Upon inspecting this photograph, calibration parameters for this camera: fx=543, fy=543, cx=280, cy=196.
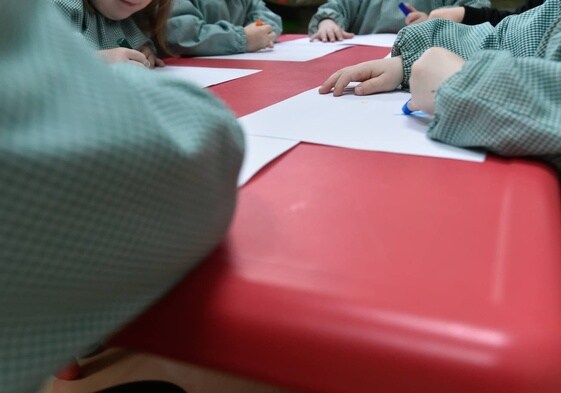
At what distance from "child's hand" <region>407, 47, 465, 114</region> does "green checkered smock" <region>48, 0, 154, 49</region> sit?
54cm

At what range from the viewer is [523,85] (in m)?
0.38

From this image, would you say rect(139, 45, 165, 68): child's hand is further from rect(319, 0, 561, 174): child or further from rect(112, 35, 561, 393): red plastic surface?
rect(112, 35, 561, 393): red plastic surface

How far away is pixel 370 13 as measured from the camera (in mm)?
1425

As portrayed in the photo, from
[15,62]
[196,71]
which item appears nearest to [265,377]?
[15,62]

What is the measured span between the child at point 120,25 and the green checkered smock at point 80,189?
0.55 m

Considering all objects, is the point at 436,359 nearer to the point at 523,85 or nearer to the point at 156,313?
the point at 156,313

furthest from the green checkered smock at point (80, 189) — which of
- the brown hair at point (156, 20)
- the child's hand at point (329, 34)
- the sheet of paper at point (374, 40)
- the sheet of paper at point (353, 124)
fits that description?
the child's hand at point (329, 34)

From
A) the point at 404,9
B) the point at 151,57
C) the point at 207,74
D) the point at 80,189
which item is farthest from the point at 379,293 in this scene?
the point at 404,9

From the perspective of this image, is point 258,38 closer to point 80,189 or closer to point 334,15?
point 334,15

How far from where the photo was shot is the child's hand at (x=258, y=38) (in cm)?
107

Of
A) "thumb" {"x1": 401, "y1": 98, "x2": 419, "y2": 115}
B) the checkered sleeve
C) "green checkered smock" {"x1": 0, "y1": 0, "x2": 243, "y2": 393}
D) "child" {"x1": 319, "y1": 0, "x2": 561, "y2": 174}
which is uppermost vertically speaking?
"green checkered smock" {"x1": 0, "y1": 0, "x2": 243, "y2": 393}

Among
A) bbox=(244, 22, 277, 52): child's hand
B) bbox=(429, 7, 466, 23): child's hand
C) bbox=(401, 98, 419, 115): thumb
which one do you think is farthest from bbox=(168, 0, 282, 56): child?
bbox=(401, 98, 419, 115): thumb

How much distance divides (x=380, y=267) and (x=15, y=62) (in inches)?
6.9

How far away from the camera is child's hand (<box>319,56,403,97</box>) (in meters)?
0.60
